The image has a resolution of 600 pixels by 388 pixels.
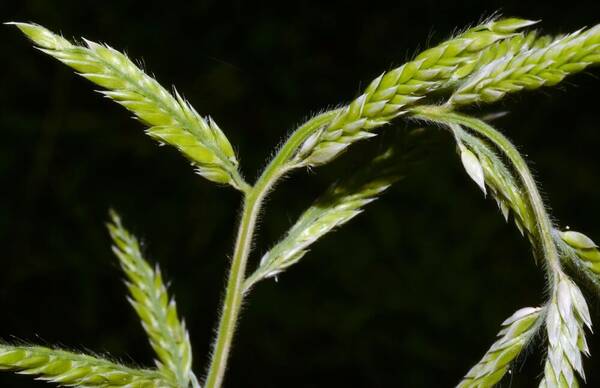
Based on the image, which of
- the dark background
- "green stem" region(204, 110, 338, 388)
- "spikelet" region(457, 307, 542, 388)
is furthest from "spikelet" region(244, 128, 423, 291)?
the dark background

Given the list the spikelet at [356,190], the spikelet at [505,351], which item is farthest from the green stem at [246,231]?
the spikelet at [505,351]

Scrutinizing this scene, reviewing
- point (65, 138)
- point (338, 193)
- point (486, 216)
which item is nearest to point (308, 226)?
point (338, 193)

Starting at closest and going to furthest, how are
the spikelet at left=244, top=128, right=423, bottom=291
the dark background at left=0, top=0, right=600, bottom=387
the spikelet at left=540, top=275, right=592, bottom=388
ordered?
the spikelet at left=540, top=275, right=592, bottom=388 < the spikelet at left=244, top=128, right=423, bottom=291 < the dark background at left=0, top=0, right=600, bottom=387

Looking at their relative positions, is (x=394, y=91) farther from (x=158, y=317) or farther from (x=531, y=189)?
(x=158, y=317)

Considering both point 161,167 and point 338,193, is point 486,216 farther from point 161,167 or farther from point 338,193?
point 338,193

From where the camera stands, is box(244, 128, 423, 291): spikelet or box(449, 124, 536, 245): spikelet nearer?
box(449, 124, 536, 245): spikelet

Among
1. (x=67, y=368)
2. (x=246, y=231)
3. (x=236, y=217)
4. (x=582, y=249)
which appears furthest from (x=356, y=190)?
(x=236, y=217)

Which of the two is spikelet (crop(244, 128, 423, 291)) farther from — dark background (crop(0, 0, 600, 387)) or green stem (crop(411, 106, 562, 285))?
dark background (crop(0, 0, 600, 387))
